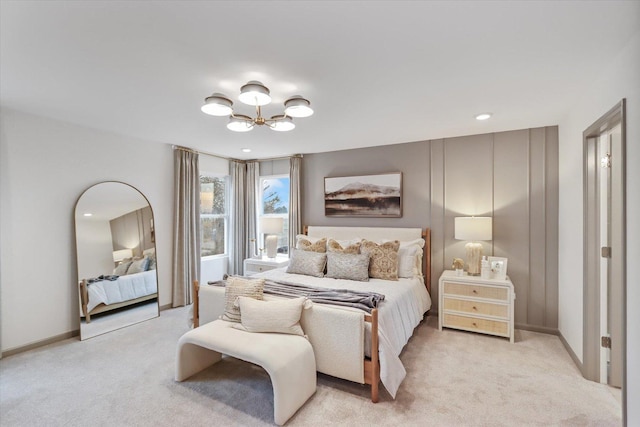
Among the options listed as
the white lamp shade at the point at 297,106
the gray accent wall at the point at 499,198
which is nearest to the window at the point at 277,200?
the gray accent wall at the point at 499,198

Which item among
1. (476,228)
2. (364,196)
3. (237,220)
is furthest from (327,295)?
(237,220)

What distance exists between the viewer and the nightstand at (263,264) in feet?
15.5

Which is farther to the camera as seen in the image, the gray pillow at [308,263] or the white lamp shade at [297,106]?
the gray pillow at [308,263]

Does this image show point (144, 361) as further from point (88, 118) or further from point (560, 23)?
point (560, 23)

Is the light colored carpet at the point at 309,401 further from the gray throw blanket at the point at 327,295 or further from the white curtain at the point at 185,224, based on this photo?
the white curtain at the point at 185,224

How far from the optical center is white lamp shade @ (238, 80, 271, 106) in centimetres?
211

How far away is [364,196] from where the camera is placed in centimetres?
457

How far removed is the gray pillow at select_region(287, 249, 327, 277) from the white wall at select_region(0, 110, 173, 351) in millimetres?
2534

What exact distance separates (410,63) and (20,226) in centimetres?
399

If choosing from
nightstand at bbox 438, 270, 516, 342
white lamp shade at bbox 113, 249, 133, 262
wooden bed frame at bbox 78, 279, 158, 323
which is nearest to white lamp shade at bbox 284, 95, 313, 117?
nightstand at bbox 438, 270, 516, 342

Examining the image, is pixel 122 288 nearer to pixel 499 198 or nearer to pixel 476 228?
pixel 476 228

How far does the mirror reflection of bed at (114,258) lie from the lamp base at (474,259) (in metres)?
4.18

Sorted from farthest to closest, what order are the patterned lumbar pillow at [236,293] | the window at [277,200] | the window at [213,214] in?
the window at [277,200] → the window at [213,214] → the patterned lumbar pillow at [236,293]

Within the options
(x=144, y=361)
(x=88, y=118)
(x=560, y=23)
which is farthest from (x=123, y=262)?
(x=560, y=23)
